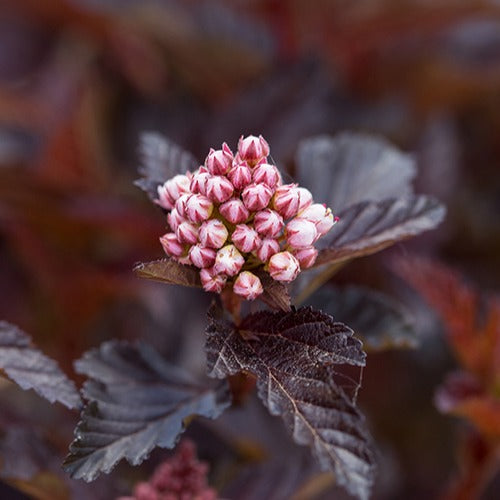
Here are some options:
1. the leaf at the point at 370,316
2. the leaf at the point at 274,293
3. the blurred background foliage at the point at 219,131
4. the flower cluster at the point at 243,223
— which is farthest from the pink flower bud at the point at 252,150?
the blurred background foliage at the point at 219,131

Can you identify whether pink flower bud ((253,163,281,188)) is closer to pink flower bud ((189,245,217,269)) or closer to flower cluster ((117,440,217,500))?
pink flower bud ((189,245,217,269))

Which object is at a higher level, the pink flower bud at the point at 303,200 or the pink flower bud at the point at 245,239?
the pink flower bud at the point at 303,200

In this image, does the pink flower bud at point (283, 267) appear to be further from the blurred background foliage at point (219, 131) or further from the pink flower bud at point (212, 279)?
the blurred background foliage at point (219, 131)

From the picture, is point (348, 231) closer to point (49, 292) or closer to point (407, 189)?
point (407, 189)

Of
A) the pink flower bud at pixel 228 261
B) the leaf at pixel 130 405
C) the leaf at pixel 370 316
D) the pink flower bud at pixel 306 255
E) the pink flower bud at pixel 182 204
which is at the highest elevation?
the pink flower bud at pixel 182 204

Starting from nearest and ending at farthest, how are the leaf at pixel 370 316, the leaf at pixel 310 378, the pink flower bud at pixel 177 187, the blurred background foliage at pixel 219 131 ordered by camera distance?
1. the leaf at pixel 310 378
2. the pink flower bud at pixel 177 187
3. the leaf at pixel 370 316
4. the blurred background foliage at pixel 219 131

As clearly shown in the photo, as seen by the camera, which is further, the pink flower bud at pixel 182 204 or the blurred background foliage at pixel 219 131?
the blurred background foliage at pixel 219 131

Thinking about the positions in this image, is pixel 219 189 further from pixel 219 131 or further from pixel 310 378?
pixel 219 131

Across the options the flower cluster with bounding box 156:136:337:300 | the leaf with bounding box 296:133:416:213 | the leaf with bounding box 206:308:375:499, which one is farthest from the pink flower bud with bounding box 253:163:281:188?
the leaf with bounding box 296:133:416:213

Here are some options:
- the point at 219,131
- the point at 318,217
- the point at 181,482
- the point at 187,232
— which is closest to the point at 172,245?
the point at 187,232
